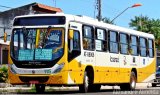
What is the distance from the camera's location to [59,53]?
20531mm

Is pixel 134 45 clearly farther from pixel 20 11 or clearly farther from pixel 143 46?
pixel 20 11

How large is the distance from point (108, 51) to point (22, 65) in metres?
5.40

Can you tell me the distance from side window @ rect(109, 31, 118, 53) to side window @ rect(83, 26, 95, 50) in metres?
2.18

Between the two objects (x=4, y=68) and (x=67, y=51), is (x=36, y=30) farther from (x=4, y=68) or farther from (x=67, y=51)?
(x=4, y=68)

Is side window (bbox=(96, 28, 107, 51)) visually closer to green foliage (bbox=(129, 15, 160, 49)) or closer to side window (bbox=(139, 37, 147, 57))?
side window (bbox=(139, 37, 147, 57))

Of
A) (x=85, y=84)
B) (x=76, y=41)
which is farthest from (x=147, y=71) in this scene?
(x=76, y=41)

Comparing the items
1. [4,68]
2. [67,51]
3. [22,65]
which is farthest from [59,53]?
[4,68]

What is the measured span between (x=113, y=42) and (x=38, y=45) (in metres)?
5.62

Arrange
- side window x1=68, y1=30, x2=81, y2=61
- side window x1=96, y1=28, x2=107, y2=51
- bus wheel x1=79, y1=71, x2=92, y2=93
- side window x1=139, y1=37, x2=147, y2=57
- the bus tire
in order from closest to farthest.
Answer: side window x1=68, y1=30, x2=81, y2=61 < bus wheel x1=79, y1=71, x2=92, y2=93 < side window x1=96, y1=28, x2=107, y2=51 < the bus tire < side window x1=139, y1=37, x2=147, y2=57

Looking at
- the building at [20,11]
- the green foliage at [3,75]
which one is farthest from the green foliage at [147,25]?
the green foliage at [3,75]

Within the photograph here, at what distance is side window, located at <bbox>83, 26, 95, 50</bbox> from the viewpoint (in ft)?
72.6

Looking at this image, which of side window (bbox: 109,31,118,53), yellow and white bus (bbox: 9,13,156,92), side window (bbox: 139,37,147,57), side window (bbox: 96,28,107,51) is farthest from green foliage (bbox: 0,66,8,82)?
side window (bbox: 96,28,107,51)

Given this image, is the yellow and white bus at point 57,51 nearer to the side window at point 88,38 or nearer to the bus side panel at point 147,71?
the side window at point 88,38

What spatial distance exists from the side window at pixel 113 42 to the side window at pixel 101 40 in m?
0.64
